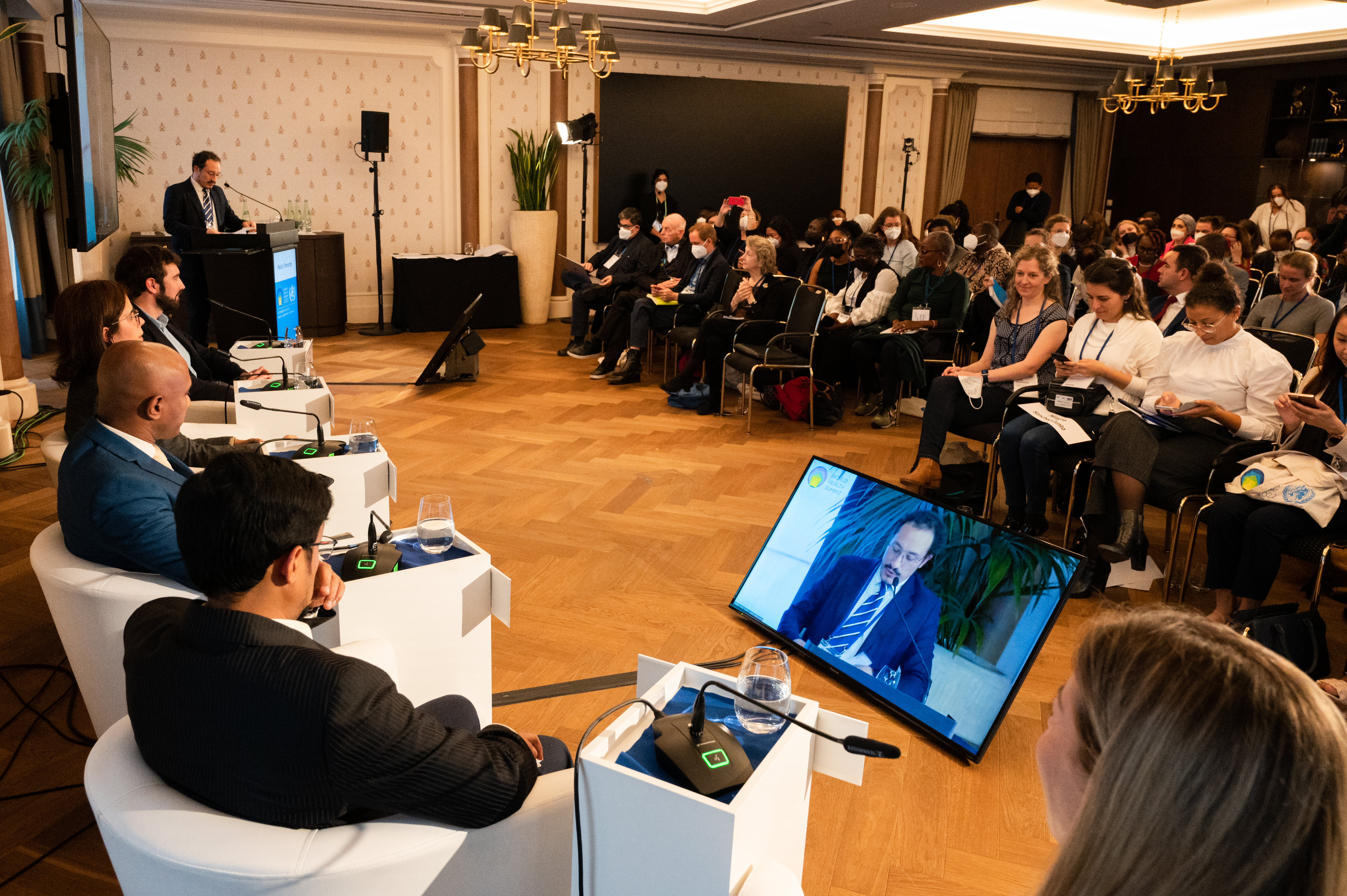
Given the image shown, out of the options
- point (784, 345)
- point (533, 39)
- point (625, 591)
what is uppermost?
point (533, 39)

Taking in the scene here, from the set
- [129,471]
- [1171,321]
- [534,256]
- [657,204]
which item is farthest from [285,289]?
A: [1171,321]

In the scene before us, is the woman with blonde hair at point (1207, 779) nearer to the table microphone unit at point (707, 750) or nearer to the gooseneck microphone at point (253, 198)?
the table microphone unit at point (707, 750)

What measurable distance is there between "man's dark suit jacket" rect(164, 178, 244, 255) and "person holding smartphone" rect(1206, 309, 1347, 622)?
7.02 meters

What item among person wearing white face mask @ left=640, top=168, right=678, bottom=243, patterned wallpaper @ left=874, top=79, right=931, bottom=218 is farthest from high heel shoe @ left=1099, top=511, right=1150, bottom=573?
patterned wallpaper @ left=874, top=79, right=931, bottom=218

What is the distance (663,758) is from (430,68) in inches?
381

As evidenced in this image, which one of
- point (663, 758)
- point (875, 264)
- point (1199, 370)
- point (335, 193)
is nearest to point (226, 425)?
point (663, 758)

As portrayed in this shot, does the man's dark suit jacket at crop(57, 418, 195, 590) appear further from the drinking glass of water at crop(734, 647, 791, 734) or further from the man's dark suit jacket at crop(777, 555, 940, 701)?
the man's dark suit jacket at crop(777, 555, 940, 701)

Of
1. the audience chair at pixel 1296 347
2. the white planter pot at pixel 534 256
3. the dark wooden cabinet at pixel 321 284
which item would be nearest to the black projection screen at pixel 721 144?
the white planter pot at pixel 534 256

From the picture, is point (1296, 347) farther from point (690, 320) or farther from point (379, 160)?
point (379, 160)

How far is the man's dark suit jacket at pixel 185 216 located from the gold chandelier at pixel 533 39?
241cm

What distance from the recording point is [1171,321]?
540cm

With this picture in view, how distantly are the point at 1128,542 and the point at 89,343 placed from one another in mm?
3922

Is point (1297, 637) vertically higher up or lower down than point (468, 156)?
lower down

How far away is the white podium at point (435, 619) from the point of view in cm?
231
